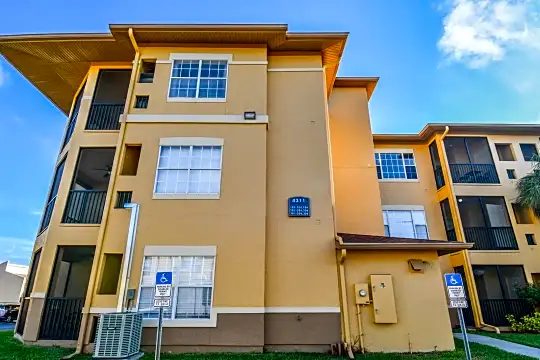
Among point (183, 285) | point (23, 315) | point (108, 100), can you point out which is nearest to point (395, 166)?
point (183, 285)

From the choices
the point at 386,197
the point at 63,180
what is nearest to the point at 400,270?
the point at 386,197

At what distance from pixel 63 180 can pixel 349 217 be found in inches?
413

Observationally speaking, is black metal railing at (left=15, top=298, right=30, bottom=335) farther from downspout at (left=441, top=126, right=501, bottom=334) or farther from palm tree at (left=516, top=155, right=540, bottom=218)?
palm tree at (left=516, top=155, right=540, bottom=218)

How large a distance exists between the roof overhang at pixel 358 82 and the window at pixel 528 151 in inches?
363

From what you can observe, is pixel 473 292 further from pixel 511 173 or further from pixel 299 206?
pixel 299 206

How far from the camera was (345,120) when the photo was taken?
13.4m

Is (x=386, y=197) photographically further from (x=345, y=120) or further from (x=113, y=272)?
(x=113, y=272)

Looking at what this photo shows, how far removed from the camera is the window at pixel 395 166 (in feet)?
50.6

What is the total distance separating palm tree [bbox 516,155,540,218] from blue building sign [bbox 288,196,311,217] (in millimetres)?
11867

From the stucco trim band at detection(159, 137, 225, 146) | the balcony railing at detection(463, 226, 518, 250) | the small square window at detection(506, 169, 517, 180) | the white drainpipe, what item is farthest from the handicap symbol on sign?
the small square window at detection(506, 169, 517, 180)

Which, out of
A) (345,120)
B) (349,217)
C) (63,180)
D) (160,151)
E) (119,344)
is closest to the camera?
(119,344)

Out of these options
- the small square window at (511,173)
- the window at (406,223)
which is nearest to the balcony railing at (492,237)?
the window at (406,223)

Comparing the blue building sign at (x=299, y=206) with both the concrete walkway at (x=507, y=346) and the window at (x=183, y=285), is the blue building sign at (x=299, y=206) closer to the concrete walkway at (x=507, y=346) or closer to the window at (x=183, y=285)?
the window at (x=183, y=285)

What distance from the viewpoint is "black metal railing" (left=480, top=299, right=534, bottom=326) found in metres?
12.6
